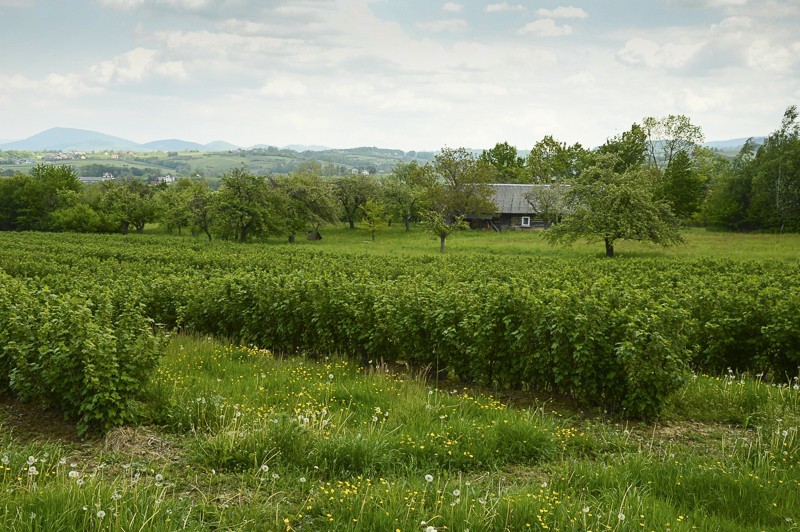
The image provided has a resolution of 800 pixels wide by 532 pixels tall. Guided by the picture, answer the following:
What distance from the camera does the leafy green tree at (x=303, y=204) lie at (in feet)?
186

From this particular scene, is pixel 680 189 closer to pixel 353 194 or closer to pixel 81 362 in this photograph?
pixel 353 194

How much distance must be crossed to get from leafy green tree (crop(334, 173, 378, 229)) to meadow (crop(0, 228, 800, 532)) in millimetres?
57309

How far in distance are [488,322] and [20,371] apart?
6.67 m

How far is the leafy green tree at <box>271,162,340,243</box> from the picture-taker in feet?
186

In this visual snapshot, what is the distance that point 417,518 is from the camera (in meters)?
4.73

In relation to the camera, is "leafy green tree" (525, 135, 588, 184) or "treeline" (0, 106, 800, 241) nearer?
"treeline" (0, 106, 800, 241)

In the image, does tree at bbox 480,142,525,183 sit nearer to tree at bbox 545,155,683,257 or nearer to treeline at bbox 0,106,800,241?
treeline at bbox 0,106,800,241

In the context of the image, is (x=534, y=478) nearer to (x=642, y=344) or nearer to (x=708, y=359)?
(x=642, y=344)

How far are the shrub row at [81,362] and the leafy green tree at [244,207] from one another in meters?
44.5

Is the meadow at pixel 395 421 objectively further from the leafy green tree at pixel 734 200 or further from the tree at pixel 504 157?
the tree at pixel 504 157

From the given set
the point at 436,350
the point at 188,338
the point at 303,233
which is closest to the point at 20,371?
the point at 188,338

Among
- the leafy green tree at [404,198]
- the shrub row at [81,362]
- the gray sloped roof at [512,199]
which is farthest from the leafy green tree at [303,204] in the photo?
the shrub row at [81,362]

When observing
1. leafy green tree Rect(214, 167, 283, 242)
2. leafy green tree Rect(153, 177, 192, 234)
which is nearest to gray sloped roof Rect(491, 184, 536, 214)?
leafy green tree Rect(214, 167, 283, 242)

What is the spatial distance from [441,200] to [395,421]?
57.1m
